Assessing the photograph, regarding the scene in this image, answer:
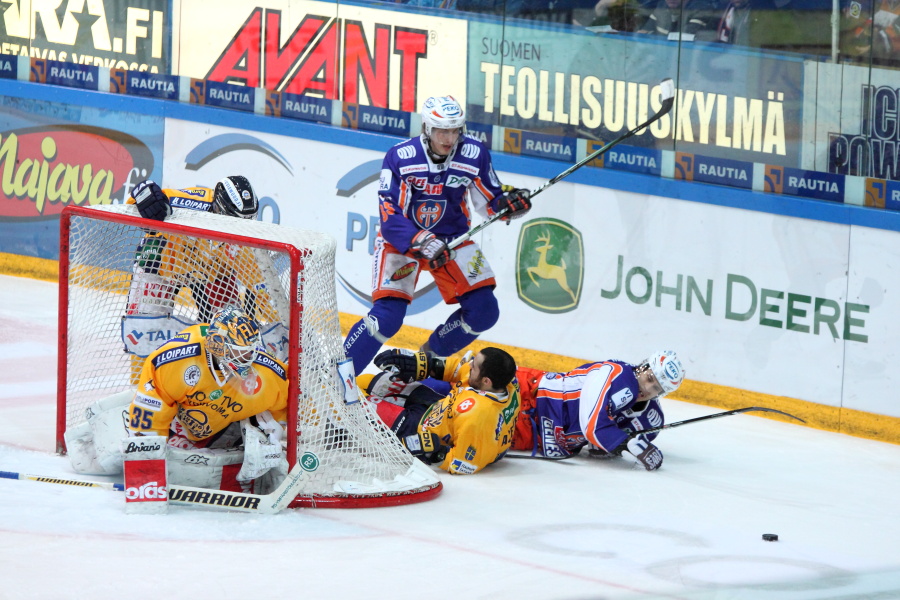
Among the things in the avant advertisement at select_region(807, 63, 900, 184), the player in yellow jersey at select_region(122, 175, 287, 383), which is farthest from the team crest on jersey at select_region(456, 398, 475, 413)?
the avant advertisement at select_region(807, 63, 900, 184)

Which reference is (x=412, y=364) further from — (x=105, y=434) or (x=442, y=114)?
(x=105, y=434)

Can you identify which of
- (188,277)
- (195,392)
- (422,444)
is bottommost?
(422,444)

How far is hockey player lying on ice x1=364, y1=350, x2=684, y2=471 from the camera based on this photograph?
591cm

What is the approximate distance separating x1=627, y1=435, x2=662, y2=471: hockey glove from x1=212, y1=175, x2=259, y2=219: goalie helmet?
1.83 m

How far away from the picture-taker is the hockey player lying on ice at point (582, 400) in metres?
5.91

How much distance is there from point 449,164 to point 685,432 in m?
1.71

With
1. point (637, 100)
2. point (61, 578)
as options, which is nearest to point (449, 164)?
point (637, 100)

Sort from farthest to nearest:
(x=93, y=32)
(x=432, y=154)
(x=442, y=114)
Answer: (x=93, y=32)
(x=432, y=154)
(x=442, y=114)

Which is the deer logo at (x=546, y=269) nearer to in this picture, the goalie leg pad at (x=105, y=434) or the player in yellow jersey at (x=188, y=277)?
the player in yellow jersey at (x=188, y=277)

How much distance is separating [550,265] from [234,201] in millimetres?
2462

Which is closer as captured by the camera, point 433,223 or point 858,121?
point 433,223

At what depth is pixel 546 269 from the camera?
7.86m

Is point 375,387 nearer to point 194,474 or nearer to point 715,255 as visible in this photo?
point 194,474

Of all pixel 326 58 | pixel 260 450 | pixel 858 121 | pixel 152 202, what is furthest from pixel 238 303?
pixel 326 58
